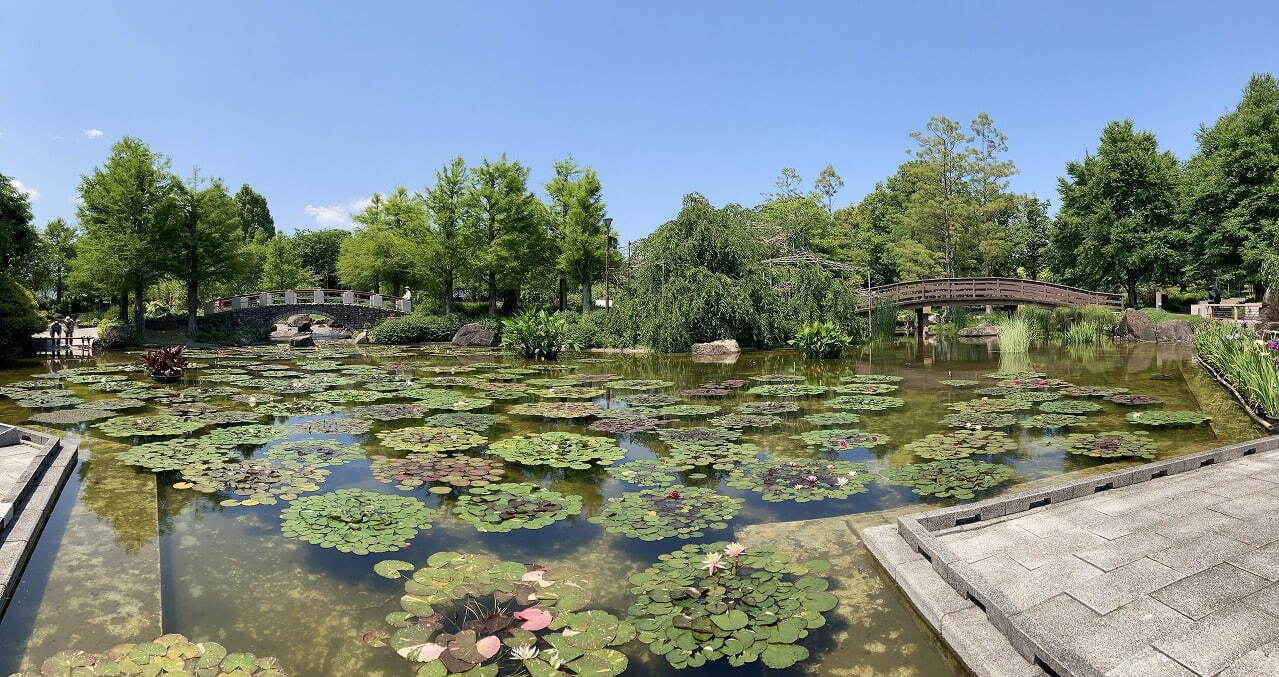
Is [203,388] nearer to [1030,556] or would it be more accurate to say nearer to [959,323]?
[1030,556]

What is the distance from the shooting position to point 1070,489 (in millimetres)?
5008

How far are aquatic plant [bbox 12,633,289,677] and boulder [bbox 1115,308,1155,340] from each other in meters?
30.2

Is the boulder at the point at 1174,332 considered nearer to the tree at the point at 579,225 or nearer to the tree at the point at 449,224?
the tree at the point at 579,225

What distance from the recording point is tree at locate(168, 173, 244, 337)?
91.0ft

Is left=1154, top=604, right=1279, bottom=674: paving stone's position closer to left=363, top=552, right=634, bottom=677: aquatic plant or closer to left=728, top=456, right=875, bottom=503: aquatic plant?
left=363, top=552, right=634, bottom=677: aquatic plant

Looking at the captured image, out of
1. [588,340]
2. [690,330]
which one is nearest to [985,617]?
[690,330]

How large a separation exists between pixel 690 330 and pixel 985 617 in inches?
721

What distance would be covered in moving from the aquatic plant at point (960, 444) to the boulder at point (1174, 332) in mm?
21817

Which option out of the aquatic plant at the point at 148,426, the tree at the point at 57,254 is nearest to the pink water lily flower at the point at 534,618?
the aquatic plant at the point at 148,426

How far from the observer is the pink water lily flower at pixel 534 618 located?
3.46 meters

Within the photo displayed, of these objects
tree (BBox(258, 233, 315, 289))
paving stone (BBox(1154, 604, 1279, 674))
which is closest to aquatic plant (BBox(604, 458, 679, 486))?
paving stone (BBox(1154, 604, 1279, 674))

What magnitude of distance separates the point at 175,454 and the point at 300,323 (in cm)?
2968

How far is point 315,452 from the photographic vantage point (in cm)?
756

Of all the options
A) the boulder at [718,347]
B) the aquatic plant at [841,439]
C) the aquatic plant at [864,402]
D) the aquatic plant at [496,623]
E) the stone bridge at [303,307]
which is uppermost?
the stone bridge at [303,307]
